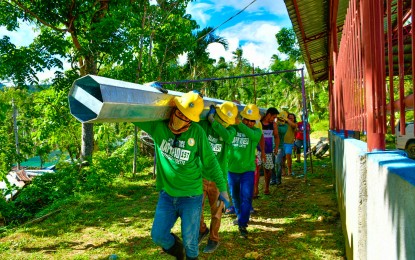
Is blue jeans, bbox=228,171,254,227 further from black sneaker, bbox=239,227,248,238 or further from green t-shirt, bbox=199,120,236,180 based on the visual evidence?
green t-shirt, bbox=199,120,236,180

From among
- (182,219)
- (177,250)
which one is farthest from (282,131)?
(182,219)

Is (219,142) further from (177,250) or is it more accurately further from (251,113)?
(177,250)

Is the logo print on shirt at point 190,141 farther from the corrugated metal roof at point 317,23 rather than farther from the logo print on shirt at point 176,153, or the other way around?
the corrugated metal roof at point 317,23

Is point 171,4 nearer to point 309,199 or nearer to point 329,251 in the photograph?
point 309,199

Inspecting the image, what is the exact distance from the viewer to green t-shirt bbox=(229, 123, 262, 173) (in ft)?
17.2

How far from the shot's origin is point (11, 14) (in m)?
9.18

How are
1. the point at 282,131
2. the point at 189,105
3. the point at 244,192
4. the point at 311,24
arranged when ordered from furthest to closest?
the point at 282,131 < the point at 311,24 < the point at 244,192 < the point at 189,105

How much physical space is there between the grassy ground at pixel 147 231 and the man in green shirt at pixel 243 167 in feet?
1.43

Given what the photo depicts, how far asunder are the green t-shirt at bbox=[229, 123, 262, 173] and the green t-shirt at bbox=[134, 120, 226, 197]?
60.2 inches

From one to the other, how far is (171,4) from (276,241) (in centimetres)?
882

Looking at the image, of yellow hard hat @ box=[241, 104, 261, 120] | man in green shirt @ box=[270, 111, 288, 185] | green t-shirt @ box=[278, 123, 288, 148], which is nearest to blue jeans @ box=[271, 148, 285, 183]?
man in green shirt @ box=[270, 111, 288, 185]

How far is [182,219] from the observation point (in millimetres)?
3652

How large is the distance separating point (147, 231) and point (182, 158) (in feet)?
9.44

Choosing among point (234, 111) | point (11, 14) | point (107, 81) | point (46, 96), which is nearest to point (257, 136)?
point (234, 111)
